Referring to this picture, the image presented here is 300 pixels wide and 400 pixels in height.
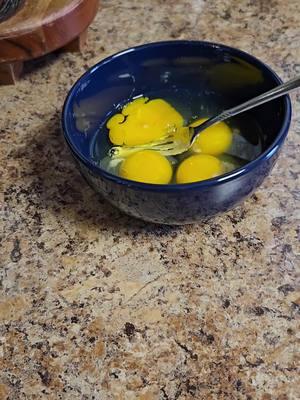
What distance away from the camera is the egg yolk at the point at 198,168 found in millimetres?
863

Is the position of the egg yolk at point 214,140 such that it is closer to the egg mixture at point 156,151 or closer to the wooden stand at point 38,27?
the egg mixture at point 156,151

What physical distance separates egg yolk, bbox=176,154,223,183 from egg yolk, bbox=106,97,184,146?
0.09 meters

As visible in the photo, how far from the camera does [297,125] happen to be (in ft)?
3.34

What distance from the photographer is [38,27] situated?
3.41ft

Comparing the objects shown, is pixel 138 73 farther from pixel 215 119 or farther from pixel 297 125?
pixel 297 125

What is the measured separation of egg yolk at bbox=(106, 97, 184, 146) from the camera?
957mm

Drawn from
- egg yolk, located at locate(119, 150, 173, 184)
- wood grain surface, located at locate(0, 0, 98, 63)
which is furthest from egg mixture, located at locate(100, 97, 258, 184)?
wood grain surface, located at locate(0, 0, 98, 63)

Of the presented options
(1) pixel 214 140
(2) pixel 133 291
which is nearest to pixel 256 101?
(1) pixel 214 140

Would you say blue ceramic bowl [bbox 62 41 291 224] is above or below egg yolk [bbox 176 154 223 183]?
above

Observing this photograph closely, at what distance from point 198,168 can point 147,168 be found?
0.07m

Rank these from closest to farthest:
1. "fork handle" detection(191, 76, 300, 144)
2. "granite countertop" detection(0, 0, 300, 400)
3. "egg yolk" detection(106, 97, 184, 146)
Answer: "granite countertop" detection(0, 0, 300, 400) < "fork handle" detection(191, 76, 300, 144) < "egg yolk" detection(106, 97, 184, 146)

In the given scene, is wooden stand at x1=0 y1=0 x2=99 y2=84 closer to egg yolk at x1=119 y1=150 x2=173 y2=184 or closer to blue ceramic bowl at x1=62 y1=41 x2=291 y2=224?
blue ceramic bowl at x1=62 y1=41 x2=291 y2=224

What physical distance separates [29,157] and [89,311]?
0.32m

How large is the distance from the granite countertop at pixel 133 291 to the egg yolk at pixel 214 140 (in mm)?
89
